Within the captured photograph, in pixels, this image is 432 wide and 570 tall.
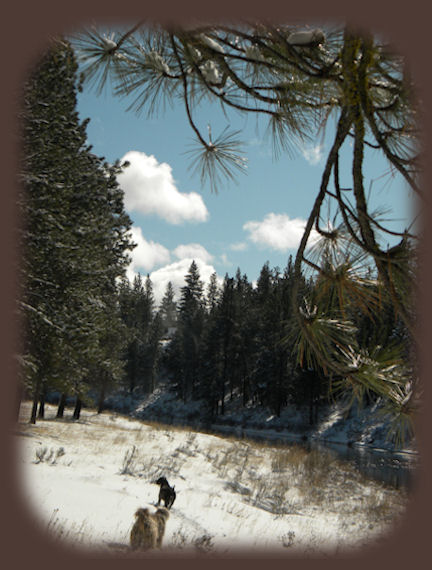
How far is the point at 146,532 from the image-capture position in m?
3.99

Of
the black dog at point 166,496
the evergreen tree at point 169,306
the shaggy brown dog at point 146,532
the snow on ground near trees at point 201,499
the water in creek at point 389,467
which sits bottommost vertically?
the water in creek at point 389,467

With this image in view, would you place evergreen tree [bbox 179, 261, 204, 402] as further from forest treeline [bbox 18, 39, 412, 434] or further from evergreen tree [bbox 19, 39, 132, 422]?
evergreen tree [bbox 19, 39, 132, 422]

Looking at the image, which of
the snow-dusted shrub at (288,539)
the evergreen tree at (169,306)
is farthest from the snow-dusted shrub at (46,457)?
the evergreen tree at (169,306)

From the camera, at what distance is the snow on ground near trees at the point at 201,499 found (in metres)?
4.77

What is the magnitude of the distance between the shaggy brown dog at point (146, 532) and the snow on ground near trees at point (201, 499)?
305mm

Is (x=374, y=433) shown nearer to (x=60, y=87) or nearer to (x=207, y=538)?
(x=207, y=538)

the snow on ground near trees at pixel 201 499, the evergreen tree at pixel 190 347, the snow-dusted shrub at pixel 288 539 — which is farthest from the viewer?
the evergreen tree at pixel 190 347

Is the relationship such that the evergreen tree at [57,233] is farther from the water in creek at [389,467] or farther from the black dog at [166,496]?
the water in creek at [389,467]

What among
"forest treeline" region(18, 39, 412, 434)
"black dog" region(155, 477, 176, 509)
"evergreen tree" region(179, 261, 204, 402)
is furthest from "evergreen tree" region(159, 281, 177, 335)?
"black dog" region(155, 477, 176, 509)

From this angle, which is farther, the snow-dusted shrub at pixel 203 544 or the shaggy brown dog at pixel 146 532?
the snow-dusted shrub at pixel 203 544

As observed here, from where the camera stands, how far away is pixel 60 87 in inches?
408

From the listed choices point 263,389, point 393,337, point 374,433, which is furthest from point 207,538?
point 263,389

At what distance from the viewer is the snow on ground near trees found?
4770 millimetres

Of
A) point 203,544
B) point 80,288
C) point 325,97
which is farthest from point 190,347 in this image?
point 325,97
